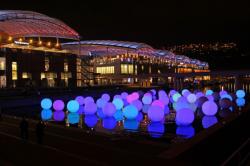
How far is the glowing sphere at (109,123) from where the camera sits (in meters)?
24.7

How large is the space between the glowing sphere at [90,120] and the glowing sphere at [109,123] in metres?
0.79

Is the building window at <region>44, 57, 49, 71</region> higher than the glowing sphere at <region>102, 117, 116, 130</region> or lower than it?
higher

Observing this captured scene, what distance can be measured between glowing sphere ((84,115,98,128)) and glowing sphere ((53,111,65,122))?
7.33ft

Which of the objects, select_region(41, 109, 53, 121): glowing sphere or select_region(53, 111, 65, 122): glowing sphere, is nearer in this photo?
select_region(53, 111, 65, 122): glowing sphere

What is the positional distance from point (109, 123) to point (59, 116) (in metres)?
6.94

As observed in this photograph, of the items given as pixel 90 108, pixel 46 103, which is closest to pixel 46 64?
pixel 46 103

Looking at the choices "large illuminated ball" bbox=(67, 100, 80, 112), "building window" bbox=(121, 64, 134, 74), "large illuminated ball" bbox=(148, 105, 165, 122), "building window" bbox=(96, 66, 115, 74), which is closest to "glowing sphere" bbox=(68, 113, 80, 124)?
"large illuminated ball" bbox=(67, 100, 80, 112)

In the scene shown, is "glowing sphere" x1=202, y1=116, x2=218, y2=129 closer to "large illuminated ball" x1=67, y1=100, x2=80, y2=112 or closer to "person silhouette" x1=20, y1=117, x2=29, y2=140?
"large illuminated ball" x1=67, y1=100, x2=80, y2=112

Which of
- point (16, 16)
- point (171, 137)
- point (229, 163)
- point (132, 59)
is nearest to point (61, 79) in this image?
point (16, 16)

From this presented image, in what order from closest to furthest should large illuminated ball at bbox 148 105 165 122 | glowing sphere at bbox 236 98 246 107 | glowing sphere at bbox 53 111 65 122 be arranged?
1. large illuminated ball at bbox 148 105 165 122
2. glowing sphere at bbox 53 111 65 122
3. glowing sphere at bbox 236 98 246 107

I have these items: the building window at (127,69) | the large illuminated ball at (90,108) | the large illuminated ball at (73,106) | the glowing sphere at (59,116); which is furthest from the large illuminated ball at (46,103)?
the building window at (127,69)

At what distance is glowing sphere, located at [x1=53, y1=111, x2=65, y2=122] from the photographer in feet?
96.7

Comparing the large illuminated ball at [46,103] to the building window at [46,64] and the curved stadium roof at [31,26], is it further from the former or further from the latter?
the building window at [46,64]

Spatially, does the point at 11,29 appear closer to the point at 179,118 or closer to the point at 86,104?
the point at 86,104
